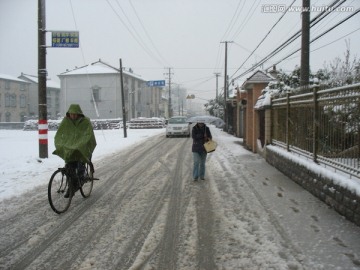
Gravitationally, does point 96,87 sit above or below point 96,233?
above

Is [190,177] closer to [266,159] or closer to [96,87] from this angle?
[266,159]

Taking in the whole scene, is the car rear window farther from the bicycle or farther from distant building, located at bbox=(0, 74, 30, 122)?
distant building, located at bbox=(0, 74, 30, 122)

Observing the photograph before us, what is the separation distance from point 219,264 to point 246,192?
13.2 feet

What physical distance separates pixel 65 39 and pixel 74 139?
296 inches

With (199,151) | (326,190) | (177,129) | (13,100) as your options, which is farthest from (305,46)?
(13,100)

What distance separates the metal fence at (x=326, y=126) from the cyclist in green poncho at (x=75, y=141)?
4.46 meters

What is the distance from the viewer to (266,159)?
13.6 meters

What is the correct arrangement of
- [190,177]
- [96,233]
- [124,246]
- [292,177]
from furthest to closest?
[190,177], [292,177], [96,233], [124,246]

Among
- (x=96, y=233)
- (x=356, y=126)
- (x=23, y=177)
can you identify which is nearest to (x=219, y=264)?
(x=96, y=233)

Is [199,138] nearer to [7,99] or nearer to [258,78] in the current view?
[258,78]

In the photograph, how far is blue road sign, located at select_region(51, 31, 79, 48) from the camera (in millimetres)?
13586

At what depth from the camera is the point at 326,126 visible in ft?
25.0

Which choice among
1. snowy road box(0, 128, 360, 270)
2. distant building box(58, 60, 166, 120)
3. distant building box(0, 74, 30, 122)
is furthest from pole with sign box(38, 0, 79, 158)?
distant building box(0, 74, 30, 122)

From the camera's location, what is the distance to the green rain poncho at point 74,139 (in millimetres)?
6965
